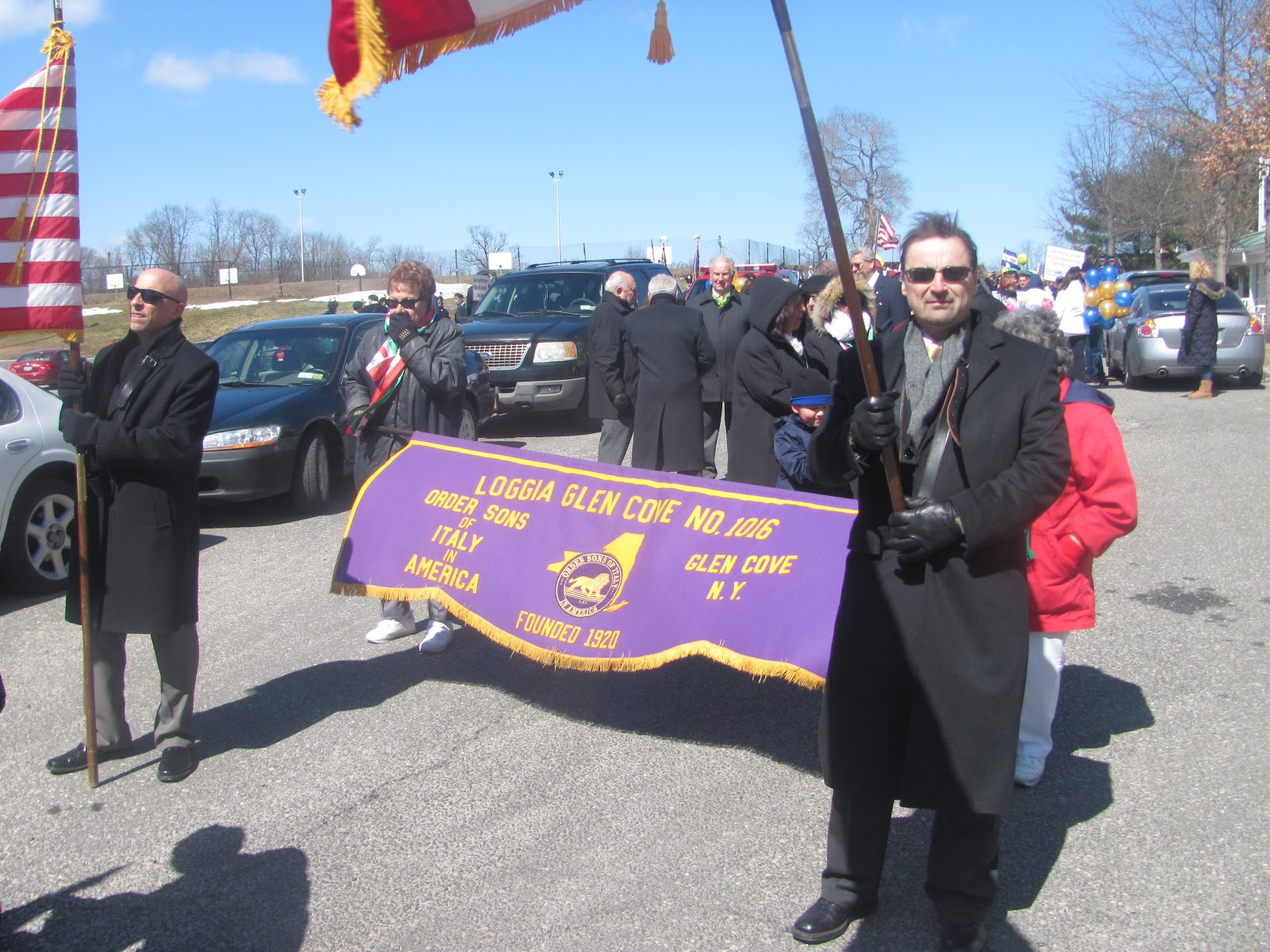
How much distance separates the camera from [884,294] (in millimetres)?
11188

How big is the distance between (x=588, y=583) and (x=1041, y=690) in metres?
1.78

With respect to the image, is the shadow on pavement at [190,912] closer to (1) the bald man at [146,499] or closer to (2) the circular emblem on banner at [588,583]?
(1) the bald man at [146,499]

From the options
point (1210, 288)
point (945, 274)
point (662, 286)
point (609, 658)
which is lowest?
point (609, 658)

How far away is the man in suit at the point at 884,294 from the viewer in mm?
10570

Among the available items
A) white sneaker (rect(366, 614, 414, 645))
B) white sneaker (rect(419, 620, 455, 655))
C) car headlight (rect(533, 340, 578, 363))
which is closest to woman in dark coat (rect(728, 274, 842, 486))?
white sneaker (rect(419, 620, 455, 655))

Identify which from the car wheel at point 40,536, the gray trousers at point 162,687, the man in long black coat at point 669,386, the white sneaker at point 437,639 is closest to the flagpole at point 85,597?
the gray trousers at point 162,687

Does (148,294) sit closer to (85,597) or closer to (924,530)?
(85,597)

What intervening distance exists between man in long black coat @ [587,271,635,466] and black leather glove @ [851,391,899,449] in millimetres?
5820

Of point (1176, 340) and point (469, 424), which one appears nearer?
point (469, 424)

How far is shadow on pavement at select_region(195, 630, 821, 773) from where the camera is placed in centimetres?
475

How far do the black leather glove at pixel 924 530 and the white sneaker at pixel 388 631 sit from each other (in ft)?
12.5

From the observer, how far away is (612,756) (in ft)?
14.9

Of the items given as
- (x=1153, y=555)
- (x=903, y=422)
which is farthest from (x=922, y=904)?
(x=1153, y=555)

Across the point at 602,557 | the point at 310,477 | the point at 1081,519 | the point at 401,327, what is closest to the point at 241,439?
the point at 310,477
